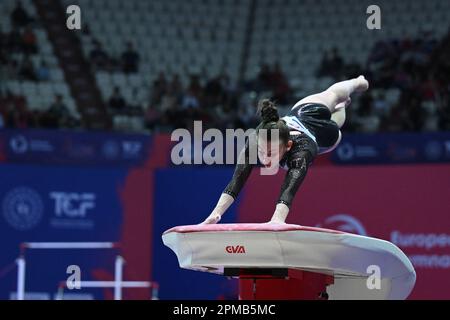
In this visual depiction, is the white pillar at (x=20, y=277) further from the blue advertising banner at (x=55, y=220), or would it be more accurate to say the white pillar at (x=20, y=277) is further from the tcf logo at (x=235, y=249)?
the tcf logo at (x=235, y=249)

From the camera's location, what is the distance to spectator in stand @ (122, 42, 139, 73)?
43.7 ft

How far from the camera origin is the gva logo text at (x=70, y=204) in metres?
10.8

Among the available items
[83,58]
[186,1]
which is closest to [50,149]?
[83,58]

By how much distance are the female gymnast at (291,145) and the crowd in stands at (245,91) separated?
5.75 metres

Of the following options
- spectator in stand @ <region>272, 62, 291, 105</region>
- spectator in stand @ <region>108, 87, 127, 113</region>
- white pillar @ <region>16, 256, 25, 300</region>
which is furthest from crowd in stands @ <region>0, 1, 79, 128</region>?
spectator in stand @ <region>272, 62, 291, 105</region>

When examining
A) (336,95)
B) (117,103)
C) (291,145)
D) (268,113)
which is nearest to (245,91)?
(117,103)

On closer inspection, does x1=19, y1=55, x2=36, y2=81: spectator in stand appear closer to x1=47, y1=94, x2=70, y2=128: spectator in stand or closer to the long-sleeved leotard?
x1=47, y1=94, x2=70, y2=128: spectator in stand

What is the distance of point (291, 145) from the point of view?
→ 5.29 m

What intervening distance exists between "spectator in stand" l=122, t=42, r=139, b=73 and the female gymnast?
7554 mm

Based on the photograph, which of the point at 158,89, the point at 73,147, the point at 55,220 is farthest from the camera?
the point at 158,89

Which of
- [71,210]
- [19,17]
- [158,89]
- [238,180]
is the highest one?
[19,17]

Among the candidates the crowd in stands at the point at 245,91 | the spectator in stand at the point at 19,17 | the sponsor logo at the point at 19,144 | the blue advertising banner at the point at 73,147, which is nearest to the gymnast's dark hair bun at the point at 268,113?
the blue advertising banner at the point at 73,147

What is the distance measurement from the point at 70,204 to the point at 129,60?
3.25 meters

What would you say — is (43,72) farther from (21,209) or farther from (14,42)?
(21,209)
